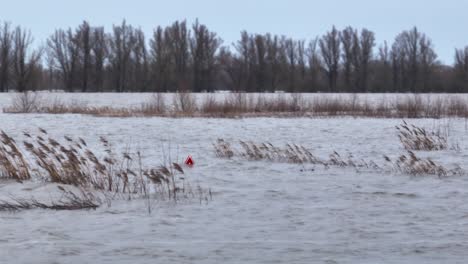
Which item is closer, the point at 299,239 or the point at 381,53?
the point at 299,239

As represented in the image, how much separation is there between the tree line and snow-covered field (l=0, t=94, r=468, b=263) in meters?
56.5

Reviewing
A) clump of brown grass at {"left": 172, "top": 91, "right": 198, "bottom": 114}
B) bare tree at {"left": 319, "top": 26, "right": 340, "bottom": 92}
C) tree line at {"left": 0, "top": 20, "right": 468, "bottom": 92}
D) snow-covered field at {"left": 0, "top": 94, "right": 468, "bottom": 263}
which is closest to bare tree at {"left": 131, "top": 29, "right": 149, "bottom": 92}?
tree line at {"left": 0, "top": 20, "right": 468, "bottom": 92}

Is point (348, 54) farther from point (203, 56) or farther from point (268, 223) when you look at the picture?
point (268, 223)

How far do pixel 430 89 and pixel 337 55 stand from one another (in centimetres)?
1171

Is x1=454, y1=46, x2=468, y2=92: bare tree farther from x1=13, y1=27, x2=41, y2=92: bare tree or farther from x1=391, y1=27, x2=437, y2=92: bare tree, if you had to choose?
x1=13, y1=27, x2=41, y2=92: bare tree

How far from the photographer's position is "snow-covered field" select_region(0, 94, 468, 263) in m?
4.71

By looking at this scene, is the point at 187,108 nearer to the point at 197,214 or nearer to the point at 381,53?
the point at 197,214

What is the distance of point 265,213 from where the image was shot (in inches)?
252

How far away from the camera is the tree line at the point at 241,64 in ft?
219

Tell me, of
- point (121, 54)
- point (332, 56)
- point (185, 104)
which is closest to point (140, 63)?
point (121, 54)

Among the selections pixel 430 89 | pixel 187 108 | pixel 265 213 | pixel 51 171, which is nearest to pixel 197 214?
pixel 265 213

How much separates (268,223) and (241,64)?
2632 inches

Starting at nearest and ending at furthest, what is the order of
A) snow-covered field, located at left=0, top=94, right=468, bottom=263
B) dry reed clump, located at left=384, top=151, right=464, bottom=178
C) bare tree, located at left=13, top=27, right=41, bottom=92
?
1. snow-covered field, located at left=0, top=94, right=468, bottom=263
2. dry reed clump, located at left=384, top=151, right=464, bottom=178
3. bare tree, located at left=13, top=27, right=41, bottom=92

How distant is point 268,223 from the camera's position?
590 centimetres
